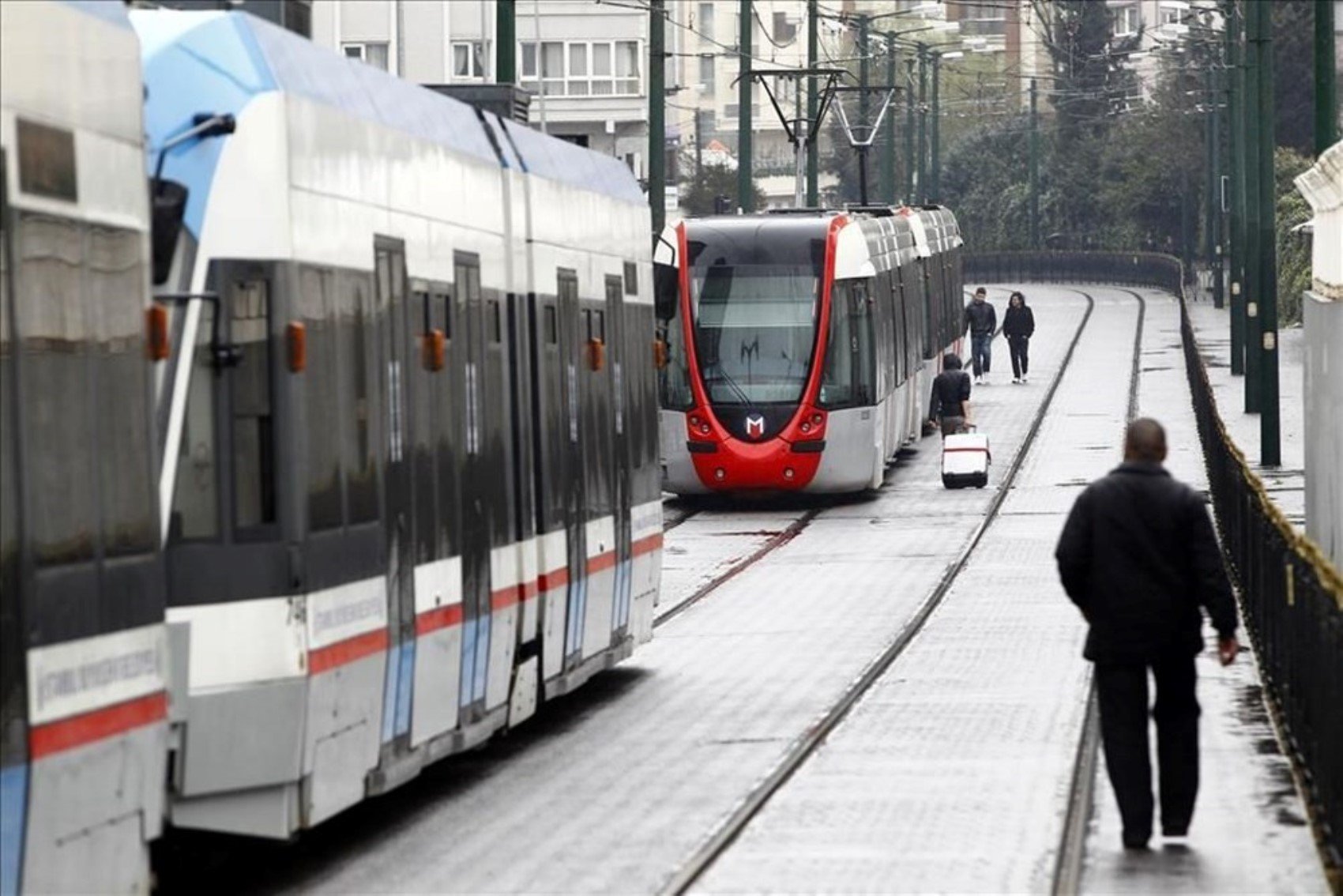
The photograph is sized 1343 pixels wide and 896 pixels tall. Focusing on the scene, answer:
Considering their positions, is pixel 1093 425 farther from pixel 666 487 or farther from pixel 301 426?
pixel 301 426

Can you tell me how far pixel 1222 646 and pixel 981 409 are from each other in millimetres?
41299

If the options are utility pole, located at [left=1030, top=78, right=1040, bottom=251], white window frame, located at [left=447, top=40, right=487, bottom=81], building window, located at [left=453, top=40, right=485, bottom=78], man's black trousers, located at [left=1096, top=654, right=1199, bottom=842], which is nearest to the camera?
man's black trousers, located at [left=1096, top=654, right=1199, bottom=842]

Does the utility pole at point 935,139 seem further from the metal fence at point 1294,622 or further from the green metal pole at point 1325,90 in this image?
the metal fence at point 1294,622

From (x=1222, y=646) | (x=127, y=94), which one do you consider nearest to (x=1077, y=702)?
(x=1222, y=646)

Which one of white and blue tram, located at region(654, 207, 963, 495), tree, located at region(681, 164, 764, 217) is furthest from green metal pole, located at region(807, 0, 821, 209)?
tree, located at region(681, 164, 764, 217)

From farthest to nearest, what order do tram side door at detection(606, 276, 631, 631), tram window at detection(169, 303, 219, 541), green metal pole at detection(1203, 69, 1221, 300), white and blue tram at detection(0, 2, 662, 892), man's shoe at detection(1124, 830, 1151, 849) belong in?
green metal pole at detection(1203, 69, 1221, 300) → tram side door at detection(606, 276, 631, 631) → man's shoe at detection(1124, 830, 1151, 849) → tram window at detection(169, 303, 219, 541) → white and blue tram at detection(0, 2, 662, 892)

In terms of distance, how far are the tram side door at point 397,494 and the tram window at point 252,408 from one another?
1.34 m

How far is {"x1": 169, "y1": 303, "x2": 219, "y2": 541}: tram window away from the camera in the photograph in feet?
37.1

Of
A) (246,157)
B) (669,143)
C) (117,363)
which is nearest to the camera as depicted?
(117,363)

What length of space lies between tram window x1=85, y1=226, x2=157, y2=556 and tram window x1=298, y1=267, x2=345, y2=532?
1801mm

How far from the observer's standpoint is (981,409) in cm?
5428

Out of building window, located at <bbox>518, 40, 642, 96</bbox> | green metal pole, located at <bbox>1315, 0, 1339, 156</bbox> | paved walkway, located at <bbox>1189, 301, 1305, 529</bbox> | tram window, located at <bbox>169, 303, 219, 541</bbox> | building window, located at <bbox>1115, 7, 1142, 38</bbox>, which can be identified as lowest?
paved walkway, located at <bbox>1189, 301, 1305, 529</bbox>

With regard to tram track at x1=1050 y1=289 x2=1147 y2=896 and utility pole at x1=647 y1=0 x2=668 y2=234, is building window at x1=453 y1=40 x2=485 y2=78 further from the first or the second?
tram track at x1=1050 y1=289 x2=1147 y2=896

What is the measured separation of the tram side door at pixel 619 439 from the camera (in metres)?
19.0
